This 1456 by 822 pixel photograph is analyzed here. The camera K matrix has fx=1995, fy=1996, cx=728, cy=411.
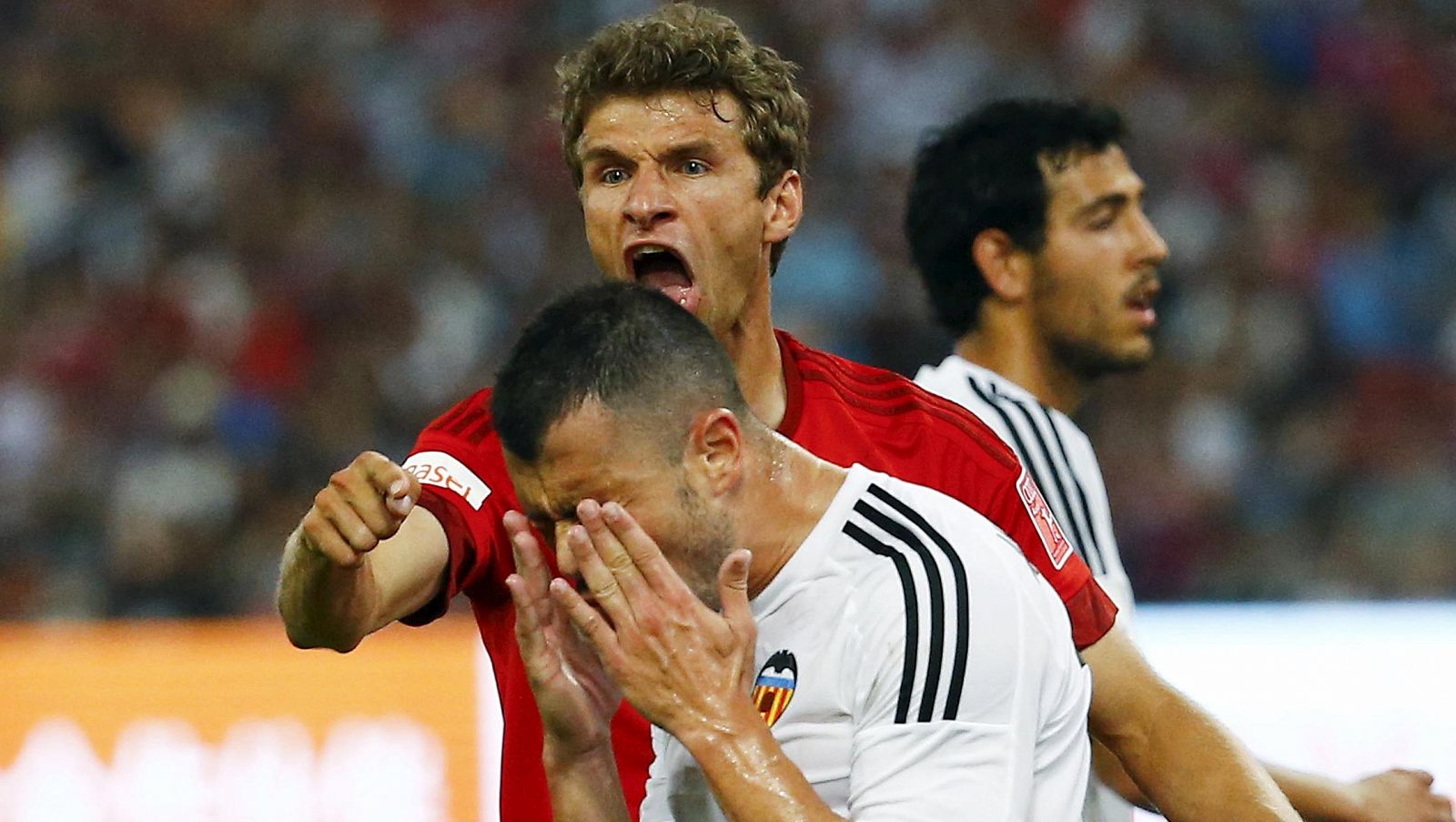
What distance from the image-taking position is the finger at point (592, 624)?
7.95 feet

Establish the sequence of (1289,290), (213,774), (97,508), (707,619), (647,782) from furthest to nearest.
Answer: (1289,290)
(97,508)
(213,774)
(647,782)
(707,619)

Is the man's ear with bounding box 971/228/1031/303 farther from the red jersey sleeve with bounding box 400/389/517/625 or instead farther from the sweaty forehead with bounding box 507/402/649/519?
the sweaty forehead with bounding box 507/402/649/519

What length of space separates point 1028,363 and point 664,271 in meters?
1.47

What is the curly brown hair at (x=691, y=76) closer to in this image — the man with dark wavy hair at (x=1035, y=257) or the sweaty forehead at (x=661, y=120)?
the sweaty forehead at (x=661, y=120)

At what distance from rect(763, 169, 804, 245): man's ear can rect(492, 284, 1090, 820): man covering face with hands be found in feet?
2.58

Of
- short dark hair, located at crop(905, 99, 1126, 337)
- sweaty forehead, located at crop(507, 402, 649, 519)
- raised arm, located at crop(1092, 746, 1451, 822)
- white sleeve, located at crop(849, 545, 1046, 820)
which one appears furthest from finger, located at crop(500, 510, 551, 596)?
short dark hair, located at crop(905, 99, 1126, 337)

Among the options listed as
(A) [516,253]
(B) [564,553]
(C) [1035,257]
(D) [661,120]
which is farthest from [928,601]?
(A) [516,253]

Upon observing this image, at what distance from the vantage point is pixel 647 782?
288cm

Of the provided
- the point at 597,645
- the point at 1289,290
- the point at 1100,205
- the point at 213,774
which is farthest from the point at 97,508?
the point at 597,645

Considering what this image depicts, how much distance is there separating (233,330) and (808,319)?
2.58 m

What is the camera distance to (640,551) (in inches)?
94.4

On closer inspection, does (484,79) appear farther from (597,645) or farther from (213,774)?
(597,645)

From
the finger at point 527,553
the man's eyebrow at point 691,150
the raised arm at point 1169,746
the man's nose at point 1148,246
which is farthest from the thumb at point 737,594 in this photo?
the man's nose at point 1148,246

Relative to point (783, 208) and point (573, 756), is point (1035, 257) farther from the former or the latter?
point (573, 756)
